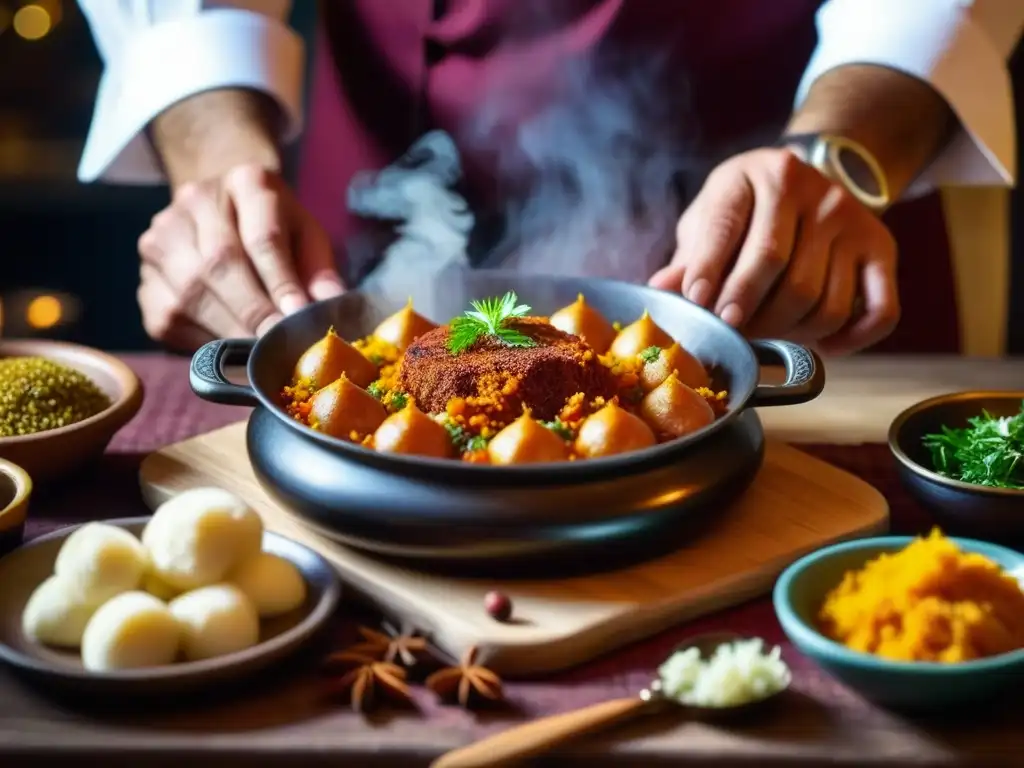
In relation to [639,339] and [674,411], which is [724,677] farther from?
[639,339]

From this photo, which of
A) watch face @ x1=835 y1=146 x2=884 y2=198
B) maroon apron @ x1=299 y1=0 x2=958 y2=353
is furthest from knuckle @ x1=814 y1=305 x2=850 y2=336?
maroon apron @ x1=299 y1=0 x2=958 y2=353

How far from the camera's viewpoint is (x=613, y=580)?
1213 millimetres

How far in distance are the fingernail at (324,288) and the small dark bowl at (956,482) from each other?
78 cm

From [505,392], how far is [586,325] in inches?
11.4

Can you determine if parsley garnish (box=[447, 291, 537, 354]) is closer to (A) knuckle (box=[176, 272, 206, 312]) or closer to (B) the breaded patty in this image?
(B) the breaded patty

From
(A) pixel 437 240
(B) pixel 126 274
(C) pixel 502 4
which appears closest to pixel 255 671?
(A) pixel 437 240

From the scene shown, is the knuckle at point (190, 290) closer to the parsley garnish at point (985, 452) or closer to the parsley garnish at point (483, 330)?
the parsley garnish at point (483, 330)

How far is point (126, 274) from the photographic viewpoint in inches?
149

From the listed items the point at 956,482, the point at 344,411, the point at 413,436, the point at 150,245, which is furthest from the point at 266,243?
the point at 956,482

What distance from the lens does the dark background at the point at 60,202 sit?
353 cm

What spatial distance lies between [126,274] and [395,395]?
2630 millimetres

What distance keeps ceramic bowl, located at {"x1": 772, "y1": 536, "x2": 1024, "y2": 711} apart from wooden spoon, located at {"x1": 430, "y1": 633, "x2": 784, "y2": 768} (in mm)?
57

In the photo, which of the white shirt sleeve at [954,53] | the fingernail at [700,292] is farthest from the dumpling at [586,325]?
the white shirt sleeve at [954,53]

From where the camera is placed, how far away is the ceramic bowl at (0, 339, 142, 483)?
4.54 feet
